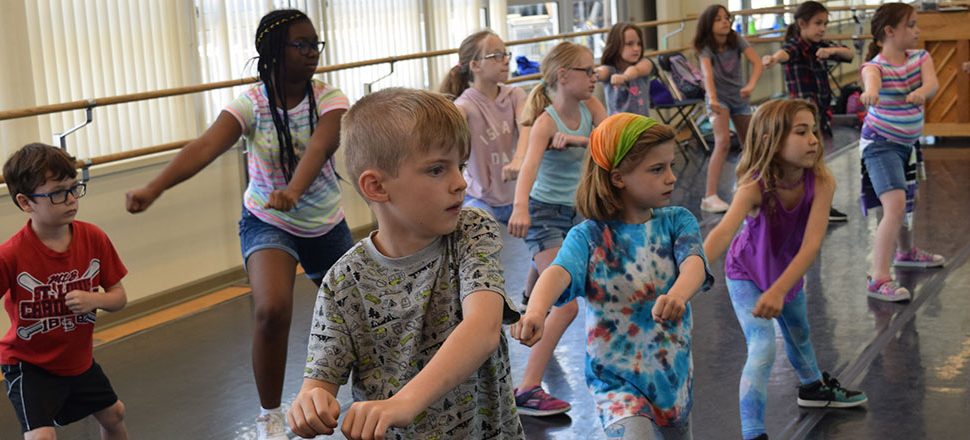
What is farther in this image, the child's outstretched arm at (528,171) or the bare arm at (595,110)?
the bare arm at (595,110)

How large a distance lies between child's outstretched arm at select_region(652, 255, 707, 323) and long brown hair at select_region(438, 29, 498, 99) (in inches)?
89.3

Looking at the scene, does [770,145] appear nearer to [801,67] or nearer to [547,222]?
[547,222]

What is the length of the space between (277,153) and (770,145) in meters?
1.62

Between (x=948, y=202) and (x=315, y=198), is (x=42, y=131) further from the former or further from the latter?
(x=948, y=202)

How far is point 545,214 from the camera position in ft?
15.1

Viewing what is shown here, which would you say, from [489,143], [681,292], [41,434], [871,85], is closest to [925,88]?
[871,85]

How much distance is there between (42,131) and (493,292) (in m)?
4.79

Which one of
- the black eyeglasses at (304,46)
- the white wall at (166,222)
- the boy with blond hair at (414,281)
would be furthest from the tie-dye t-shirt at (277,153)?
the white wall at (166,222)

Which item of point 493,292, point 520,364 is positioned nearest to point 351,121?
point 493,292

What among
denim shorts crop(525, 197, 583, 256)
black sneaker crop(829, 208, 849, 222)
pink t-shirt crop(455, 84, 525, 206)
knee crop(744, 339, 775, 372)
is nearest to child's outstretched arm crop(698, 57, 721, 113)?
black sneaker crop(829, 208, 849, 222)

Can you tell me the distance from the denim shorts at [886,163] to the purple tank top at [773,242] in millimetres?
1964

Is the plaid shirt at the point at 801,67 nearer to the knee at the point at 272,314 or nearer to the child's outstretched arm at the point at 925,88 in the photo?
the child's outstretched arm at the point at 925,88

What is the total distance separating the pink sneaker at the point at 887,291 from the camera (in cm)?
560

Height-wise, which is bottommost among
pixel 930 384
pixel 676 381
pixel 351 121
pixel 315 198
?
pixel 930 384
